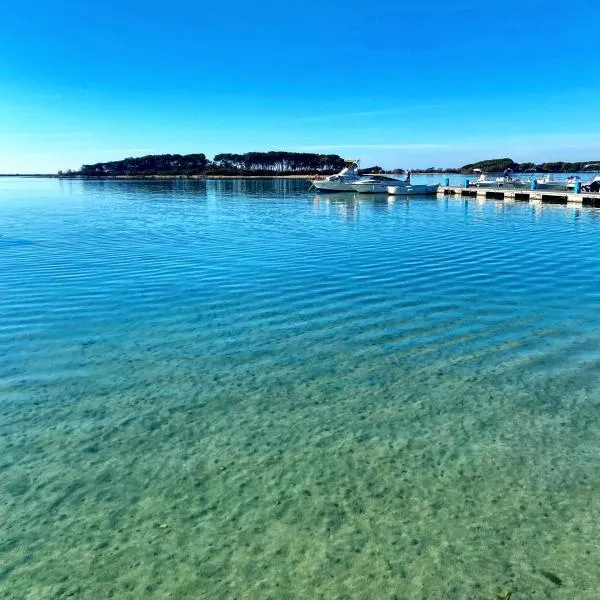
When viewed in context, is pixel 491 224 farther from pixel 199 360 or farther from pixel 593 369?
pixel 199 360

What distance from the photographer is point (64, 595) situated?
4.85m

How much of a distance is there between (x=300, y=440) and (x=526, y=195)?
6509 centimetres

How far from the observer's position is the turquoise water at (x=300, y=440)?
520cm

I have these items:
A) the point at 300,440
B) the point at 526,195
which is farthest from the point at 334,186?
the point at 300,440

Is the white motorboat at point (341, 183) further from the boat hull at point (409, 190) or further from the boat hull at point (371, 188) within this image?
the boat hull at point (409, 190)

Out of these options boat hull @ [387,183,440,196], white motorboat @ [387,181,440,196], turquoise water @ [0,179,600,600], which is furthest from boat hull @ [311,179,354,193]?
turquoise water @ [0,179,600,600]

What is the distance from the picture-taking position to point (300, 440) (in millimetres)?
7613

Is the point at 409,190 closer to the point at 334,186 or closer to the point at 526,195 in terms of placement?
the point at 334,186

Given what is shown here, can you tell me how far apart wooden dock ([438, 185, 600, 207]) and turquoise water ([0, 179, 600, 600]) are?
43852 millimetres

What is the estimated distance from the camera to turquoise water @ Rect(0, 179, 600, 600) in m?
5.20

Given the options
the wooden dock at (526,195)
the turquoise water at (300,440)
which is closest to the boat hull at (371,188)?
the wooden dock at (526,195)

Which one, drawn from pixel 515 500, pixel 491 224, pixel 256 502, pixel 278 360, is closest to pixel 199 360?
pixel 278 360

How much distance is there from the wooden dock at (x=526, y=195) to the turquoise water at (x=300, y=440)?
1726 inches

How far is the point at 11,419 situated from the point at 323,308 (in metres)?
8.60
